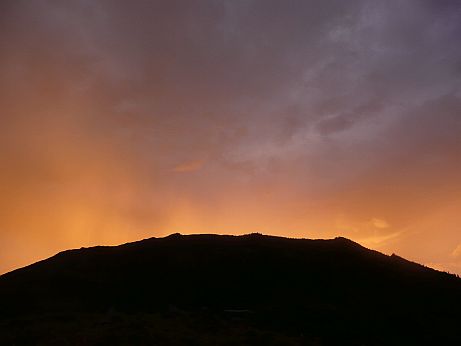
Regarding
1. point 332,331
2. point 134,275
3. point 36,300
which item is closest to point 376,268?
point 332,331

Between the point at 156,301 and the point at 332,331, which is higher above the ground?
the point at 156,301

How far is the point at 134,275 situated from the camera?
39719mm

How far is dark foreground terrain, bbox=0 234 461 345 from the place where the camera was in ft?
93.2

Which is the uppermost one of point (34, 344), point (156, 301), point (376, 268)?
point (376, 268)

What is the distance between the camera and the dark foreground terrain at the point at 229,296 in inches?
1119

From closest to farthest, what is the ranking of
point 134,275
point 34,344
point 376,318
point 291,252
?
point 34,344, point 376,318, point 134,275, point 291,252

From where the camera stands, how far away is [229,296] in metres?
36.0

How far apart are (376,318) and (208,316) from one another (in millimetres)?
12197

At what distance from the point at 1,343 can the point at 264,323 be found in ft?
52.7

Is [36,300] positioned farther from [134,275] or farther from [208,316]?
[208,316]

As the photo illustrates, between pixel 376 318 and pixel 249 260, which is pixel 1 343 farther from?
pixel 376 318

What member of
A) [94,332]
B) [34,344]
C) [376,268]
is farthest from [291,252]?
[34,344]

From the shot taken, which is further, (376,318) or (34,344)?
(376,318)

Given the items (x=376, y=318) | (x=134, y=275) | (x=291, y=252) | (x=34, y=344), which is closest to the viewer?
(x=34, y=344)
